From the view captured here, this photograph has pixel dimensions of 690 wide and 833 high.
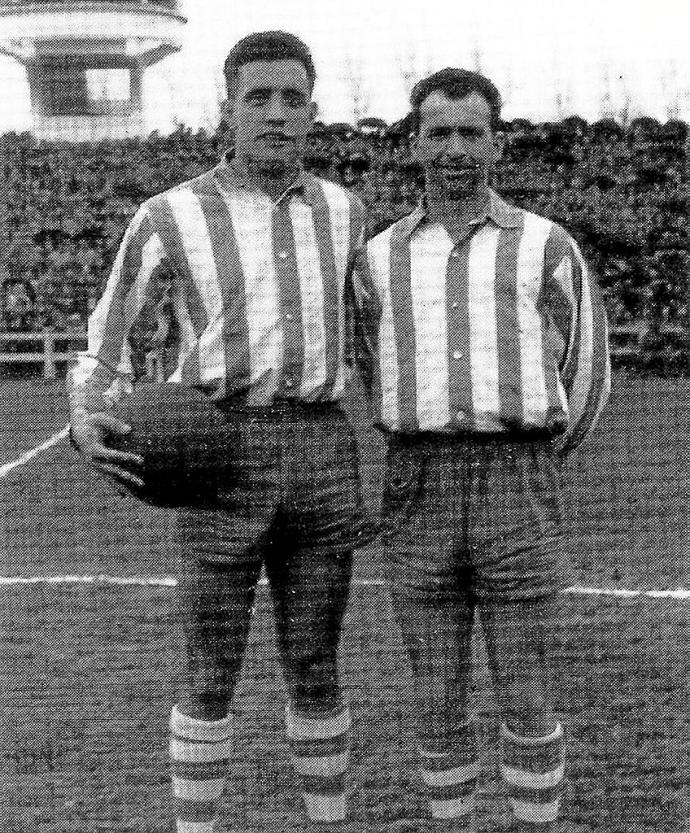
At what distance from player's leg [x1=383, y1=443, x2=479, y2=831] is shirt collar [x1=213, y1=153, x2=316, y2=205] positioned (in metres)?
0.51

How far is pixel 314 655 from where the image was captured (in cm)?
246

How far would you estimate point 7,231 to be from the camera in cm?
1130

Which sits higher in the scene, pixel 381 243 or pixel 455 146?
pixel 455 146

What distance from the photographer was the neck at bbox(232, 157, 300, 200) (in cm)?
242

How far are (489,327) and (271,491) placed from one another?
48cm

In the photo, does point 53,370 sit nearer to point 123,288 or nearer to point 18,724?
point 18,724

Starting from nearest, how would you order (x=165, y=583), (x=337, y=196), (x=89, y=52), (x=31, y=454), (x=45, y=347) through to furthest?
(x=337, y=196), (x=165, y=583), (x=31, y=454), (x=45, y=347), (x=89, y=52)

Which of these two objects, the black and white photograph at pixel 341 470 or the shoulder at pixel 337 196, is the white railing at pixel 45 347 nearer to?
the black and white photograph at pixel 341 470

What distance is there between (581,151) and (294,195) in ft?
27.4

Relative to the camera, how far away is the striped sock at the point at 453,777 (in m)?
2.32

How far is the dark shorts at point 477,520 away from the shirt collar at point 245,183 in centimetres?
49

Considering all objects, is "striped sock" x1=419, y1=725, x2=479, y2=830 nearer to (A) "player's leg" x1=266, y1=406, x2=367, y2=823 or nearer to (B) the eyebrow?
(A) "player's leg" x1=266, y1=406, x2=367, y2=823

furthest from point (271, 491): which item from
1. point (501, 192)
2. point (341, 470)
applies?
point (501, 192)

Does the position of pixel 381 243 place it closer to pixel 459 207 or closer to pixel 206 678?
pixel 459 207
